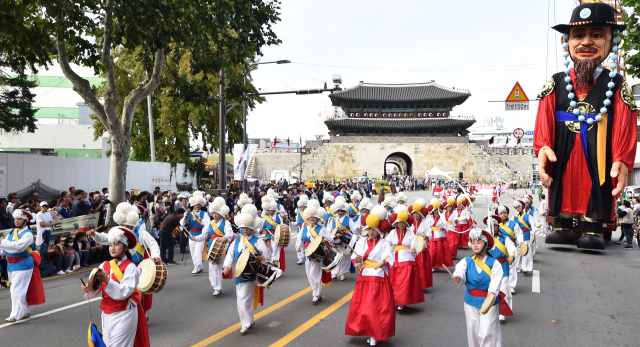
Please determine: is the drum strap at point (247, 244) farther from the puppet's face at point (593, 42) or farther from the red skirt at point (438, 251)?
the puppet's face at point (593, 42)

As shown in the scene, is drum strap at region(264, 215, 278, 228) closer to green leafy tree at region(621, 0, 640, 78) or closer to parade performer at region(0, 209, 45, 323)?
parade performer at region(0, 209, 45, 323)

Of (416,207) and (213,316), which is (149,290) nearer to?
(213,316)

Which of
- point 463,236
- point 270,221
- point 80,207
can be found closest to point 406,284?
point 270,221

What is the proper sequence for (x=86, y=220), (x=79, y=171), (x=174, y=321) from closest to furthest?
(x=174, y=321), (x=86, y=220), (x=79, y=171)

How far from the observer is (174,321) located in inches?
268

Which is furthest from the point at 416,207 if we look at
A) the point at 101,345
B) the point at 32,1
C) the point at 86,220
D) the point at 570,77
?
the point at 32,1

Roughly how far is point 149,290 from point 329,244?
359 cm

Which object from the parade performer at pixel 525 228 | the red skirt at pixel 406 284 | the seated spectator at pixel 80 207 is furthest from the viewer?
the seated spectator at pixel 80 207

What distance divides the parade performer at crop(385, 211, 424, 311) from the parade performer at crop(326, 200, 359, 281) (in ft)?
5.12

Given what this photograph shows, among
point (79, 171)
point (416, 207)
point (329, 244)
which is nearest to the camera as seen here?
point (329, 244)

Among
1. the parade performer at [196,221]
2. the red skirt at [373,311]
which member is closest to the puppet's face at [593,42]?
the red skirt at [373,311]

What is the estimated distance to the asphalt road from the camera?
19.9 feet

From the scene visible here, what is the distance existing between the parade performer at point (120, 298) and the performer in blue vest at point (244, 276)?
175 centimetres

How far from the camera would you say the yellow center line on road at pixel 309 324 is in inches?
234
